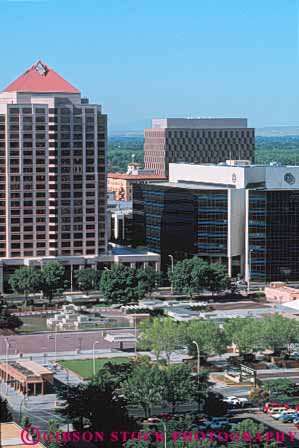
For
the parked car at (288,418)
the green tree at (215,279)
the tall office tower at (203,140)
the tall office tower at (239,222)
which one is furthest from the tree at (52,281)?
the tall office tower at (203,140)

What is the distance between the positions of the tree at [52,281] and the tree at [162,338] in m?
3.89

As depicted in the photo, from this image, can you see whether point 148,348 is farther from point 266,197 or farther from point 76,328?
point 266,197

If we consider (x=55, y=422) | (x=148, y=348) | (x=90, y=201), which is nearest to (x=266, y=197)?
(x=90, y=201)

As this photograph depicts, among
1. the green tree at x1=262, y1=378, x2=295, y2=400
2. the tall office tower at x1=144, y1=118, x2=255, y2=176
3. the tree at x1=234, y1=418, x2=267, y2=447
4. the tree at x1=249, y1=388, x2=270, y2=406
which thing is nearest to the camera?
the tree at x1=234, y1=418, x2=267, y2=447

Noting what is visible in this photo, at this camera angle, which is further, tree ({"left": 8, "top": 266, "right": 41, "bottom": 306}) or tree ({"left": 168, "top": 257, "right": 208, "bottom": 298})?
tree ({"left": 168, "top": 257, "right": 208, "bottom": 298})

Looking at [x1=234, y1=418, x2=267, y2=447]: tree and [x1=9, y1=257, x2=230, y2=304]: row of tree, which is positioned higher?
[x1=9, y1=257, x2=230, y2=304]: row of tree

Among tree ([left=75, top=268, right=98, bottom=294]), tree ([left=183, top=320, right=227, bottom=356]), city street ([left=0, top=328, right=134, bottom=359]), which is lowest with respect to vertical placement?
city street ([left=0, top=328, right=134, bottom=359])

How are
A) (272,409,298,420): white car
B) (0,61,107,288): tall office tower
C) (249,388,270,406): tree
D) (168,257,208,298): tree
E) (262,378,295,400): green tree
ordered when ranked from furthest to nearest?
(0,61,107,288): tall office tower, (168,257,208,298): tree, (262,378,295,400): green tree, (249,388,270,406): tree, (272,409,298,420): white car

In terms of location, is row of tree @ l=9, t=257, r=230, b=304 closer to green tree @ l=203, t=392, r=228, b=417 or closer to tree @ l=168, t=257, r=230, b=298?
tree @ l=168, t=257, r=230, b=298

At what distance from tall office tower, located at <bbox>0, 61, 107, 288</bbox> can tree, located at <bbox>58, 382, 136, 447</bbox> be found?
7.77 metres

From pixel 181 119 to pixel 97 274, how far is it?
34.3 feet

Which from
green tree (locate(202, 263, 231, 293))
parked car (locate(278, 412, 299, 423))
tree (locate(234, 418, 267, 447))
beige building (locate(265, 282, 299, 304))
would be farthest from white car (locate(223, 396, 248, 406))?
green tree (locate(202, 263, 231, 293))

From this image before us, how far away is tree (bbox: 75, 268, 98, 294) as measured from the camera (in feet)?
53.6

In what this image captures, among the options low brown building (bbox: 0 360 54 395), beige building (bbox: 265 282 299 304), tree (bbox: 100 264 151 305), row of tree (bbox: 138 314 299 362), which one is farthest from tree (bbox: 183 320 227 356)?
beige building (bbox: 265 282 299 304)
